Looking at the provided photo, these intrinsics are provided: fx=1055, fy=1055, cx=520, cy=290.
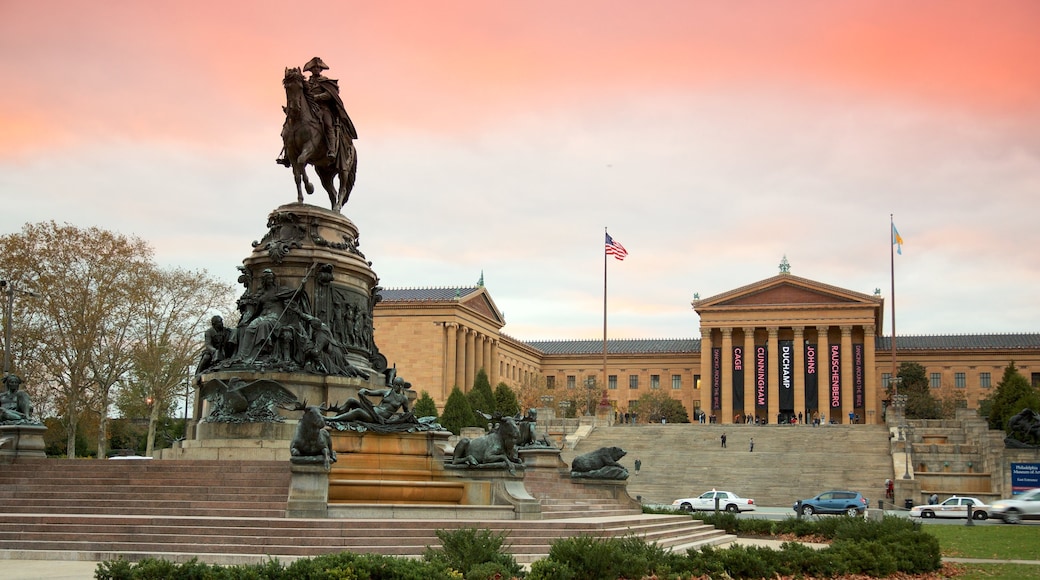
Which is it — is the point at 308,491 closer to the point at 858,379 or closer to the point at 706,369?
the point at 706,369

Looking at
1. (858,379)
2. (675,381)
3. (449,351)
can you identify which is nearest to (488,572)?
(449,351)

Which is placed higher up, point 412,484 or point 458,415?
point 458,415

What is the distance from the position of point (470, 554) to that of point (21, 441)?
48.2 feet

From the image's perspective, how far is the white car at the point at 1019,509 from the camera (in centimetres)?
3872

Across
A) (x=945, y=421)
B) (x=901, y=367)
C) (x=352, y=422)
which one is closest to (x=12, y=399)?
(x=352, y=422)

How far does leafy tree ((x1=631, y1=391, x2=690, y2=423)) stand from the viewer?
116 m

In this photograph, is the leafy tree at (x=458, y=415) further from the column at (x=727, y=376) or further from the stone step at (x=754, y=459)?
the column at (x=727, y=376)

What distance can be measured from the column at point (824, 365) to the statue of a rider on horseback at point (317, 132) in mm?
89829

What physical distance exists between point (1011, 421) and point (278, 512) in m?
41.7

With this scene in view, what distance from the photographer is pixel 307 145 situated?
29.7m

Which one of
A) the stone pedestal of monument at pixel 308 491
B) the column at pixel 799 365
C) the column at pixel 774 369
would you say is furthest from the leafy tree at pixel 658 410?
the stone pedestal of monument at pixel 308 491

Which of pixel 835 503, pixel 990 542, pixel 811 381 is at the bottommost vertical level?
pixel 835 503

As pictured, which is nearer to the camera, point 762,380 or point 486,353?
point 762,380

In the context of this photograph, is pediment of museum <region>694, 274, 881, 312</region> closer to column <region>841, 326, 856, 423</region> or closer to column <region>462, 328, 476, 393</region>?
column <region>841, 326, 856, 423</region>
